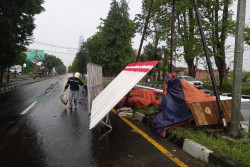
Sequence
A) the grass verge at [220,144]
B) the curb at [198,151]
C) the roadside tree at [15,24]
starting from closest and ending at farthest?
the curb at [198,151]
the grass verge at [220,144]
the roadside tree at [15,24]

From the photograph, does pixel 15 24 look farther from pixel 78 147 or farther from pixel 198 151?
pixel 198 151

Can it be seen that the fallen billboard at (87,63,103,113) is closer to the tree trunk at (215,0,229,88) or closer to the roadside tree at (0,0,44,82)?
the roadside tree at (0,0,44,82)

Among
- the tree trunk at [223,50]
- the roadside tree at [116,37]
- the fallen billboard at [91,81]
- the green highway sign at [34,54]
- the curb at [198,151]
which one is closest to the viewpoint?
the curb at [198,151]

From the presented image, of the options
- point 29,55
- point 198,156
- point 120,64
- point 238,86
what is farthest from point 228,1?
point 29,55

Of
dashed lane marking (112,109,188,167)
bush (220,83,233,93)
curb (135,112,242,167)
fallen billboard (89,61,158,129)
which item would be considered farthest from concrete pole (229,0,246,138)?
bush (220,83,233,93)

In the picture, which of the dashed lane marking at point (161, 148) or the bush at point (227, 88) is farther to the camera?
the bush at point (227, 88)

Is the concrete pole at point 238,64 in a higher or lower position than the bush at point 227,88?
higher

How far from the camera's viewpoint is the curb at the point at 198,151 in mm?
3297

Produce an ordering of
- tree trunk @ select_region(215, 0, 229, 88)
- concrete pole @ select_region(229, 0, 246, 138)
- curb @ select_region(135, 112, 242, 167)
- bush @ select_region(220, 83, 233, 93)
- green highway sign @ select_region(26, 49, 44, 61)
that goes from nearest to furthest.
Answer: curb @ select_region(135, 112, 242, 167), concrete pole @ select_region(229, 0, 246, 138), tree trunk @ select_region(215, 0, 229, 88), bush @ select_region(220, 83, 233, 93), green highway sign @ select_region(26, 49, 44, 61)

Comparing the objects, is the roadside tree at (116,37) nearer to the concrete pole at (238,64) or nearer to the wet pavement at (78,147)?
the wet pavement at (78,147)

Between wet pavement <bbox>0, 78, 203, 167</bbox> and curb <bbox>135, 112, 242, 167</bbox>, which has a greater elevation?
curb <bbox>135, 112, 242, 167</bbox>

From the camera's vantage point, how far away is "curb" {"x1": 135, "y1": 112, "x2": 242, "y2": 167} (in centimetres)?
330

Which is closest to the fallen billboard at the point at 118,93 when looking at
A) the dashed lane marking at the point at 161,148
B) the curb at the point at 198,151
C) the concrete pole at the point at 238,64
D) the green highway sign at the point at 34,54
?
the dashed lane marking at the point at 161,148

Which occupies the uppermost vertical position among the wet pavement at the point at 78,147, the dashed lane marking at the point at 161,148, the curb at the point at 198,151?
the curb at the point at 198,151
